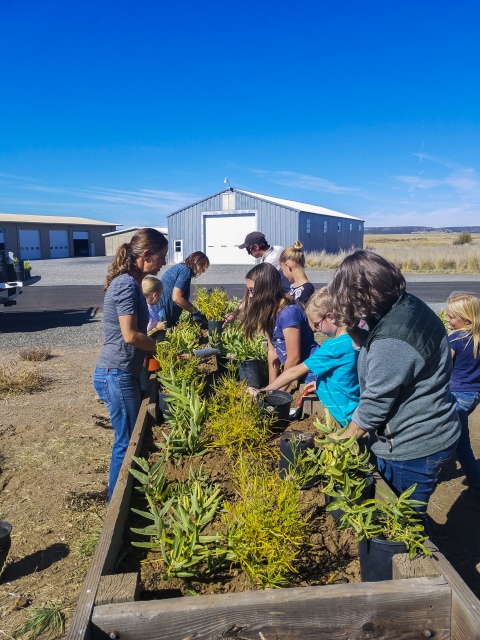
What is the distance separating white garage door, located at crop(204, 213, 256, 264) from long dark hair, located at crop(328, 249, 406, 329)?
30055 mm

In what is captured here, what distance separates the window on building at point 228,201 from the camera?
1287 inches

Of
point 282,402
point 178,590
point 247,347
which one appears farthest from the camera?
point 247,347

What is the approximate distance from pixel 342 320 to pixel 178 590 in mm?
1217

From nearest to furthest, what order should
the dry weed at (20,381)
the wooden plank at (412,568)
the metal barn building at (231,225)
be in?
the wooden plank at (412,568) < the dry weed at (20,381) < the metal barn building at (231,225)

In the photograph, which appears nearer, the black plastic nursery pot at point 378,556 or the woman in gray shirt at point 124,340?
the black plastic nursery pot at point 378,556

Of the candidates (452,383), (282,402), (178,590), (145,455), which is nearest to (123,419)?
(145,455)

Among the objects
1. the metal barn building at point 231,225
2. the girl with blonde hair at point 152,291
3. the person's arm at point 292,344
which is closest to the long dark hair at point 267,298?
the person's arm at point 292,344

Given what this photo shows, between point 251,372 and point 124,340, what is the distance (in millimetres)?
1873

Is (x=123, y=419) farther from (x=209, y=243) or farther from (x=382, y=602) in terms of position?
(x=209, y=243)

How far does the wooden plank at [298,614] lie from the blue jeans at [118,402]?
1.69 m

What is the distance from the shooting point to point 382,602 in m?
1.81

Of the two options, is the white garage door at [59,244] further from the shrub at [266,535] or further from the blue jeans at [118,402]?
the shrub at [266,535]

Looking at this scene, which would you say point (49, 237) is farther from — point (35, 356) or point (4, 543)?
point (4, 543)

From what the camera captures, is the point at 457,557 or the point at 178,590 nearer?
the point at 178,590
